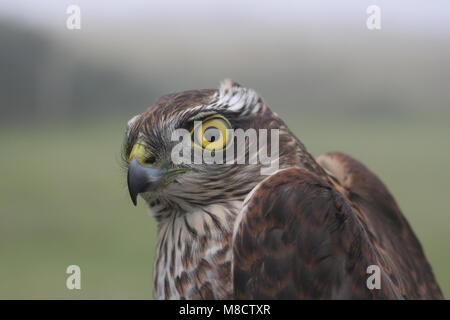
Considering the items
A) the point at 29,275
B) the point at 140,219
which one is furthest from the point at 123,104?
the point at 29,275

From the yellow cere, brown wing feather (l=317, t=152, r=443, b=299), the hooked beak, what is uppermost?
the yellow cere

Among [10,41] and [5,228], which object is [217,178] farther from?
[5,228]

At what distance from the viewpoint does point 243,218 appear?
1.76 meters

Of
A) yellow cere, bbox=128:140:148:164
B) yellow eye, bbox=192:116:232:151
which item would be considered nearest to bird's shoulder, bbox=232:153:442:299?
yellow eye, bbox=192:116:232:151

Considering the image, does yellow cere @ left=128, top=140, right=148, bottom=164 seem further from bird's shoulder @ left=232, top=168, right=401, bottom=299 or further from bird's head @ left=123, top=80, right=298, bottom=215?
bird's shoulder @ left=232, top=168, right=401, bottom=299

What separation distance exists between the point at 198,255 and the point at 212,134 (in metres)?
0.51

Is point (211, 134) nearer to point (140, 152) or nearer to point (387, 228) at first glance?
point (140, 152)

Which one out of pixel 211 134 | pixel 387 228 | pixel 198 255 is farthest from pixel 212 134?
pixel 387 228

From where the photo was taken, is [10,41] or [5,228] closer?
[10,41]

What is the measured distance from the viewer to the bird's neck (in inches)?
74.0

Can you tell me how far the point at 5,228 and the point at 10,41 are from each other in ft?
15.4

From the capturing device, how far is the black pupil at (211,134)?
1.87 meters

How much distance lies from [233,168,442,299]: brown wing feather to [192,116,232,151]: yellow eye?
0.30 meters

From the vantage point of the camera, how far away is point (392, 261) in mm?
2199
